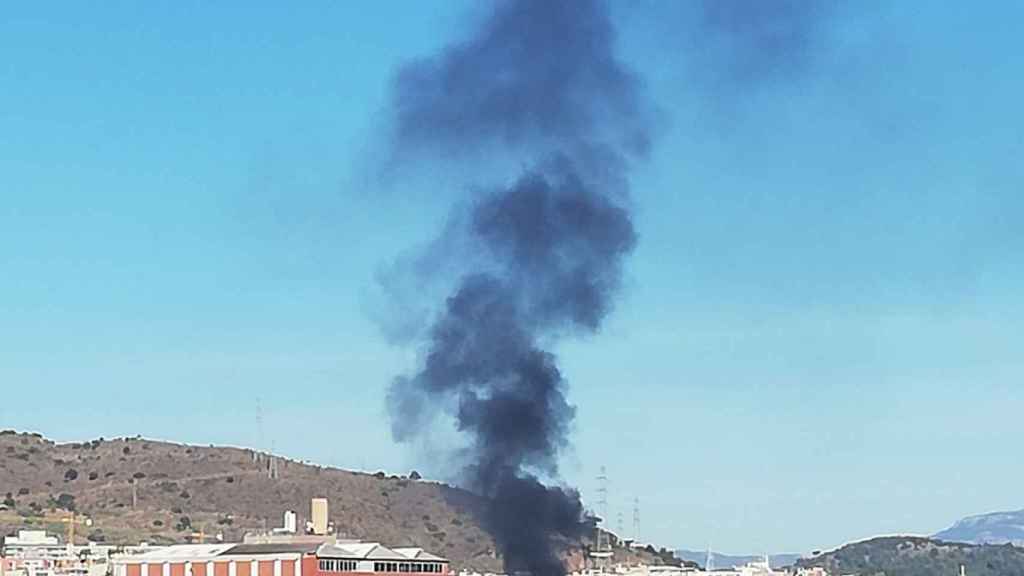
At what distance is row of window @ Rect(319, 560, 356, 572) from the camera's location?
124 metres

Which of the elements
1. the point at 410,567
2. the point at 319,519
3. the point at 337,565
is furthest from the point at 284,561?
the point at 319,519

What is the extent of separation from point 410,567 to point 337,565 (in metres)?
6.46

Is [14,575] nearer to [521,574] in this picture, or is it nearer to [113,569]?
[113,569]

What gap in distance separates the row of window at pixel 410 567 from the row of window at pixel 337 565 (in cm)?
189

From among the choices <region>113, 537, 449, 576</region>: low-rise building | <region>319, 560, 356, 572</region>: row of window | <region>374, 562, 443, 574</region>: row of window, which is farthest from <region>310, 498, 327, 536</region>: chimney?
<region>319, 560, 356, 572</region>: row of window

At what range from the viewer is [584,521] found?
94812mm

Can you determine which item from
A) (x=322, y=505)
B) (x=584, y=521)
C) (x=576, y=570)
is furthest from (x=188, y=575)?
(x=584, y=521)

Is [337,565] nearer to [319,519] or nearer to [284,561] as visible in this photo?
[284,561]

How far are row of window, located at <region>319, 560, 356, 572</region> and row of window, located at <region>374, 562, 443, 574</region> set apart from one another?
1892 millimetres

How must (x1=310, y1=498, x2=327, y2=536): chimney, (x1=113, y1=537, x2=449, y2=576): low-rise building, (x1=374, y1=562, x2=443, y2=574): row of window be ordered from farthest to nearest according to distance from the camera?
(x1=310, y1=498, x2=327, y2=536): chimney → (x1=374, y1=562, x2=443, y2=574): row of window → (x1=113, y1=537, x2=449, y2=576): low-rise building

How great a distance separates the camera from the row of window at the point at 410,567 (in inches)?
4985

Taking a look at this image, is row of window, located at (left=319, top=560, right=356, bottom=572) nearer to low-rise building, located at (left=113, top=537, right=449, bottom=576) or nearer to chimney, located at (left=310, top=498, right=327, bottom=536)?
low-rise building, located at (left=113, top=537, right=449, bottom=576)

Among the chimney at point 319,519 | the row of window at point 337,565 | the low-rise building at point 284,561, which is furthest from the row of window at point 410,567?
the chimney at point 319,519

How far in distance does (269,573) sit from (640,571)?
76.0 m
